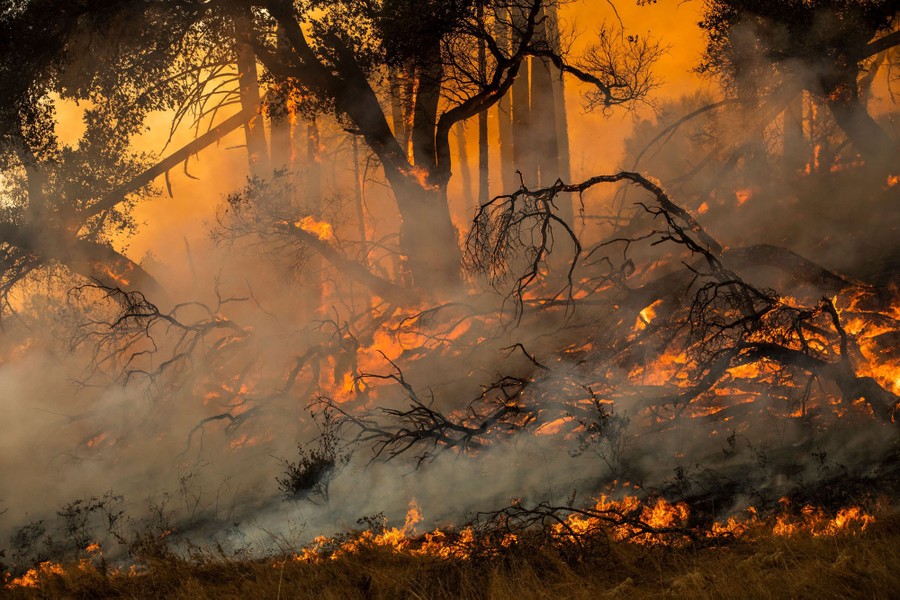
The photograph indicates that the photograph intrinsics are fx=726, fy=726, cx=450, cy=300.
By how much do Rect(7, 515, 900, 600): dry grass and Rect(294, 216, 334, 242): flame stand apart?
315 inches

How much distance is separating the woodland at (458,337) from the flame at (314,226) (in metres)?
0.12

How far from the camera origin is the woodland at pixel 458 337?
6.97 metres

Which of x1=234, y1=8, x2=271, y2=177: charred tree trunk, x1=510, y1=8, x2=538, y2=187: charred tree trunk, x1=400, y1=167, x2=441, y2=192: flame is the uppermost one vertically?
x1=234, y1=8, x2=271, y2=177: charred tree trunk

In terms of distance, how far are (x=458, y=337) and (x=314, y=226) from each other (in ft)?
13.3

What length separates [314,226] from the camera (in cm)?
1444

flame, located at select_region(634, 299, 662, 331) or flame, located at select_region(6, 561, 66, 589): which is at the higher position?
flame, located at select_region(634, 299, 662, 331)

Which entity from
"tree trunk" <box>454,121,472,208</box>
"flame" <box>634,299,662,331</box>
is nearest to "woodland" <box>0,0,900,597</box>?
"flame" <box>634,299,662,331</box>

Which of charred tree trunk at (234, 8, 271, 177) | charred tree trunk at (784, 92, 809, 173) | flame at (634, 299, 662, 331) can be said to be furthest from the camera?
charred tree trunk at (784, 92, 809, 173)

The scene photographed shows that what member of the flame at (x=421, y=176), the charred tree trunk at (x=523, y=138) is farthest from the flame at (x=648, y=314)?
the charred tree trunk at (x=523, y=138)

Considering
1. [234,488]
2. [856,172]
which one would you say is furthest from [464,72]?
[856,172]

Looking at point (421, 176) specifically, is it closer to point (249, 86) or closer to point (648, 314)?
point (648, 314)

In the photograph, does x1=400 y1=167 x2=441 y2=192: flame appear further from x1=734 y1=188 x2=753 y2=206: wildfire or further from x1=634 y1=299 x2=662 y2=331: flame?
x1=734 y1=188 x2=753 y2=206: wildfire

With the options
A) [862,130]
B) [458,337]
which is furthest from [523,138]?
[862,130]

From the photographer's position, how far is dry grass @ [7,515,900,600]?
3887mm
